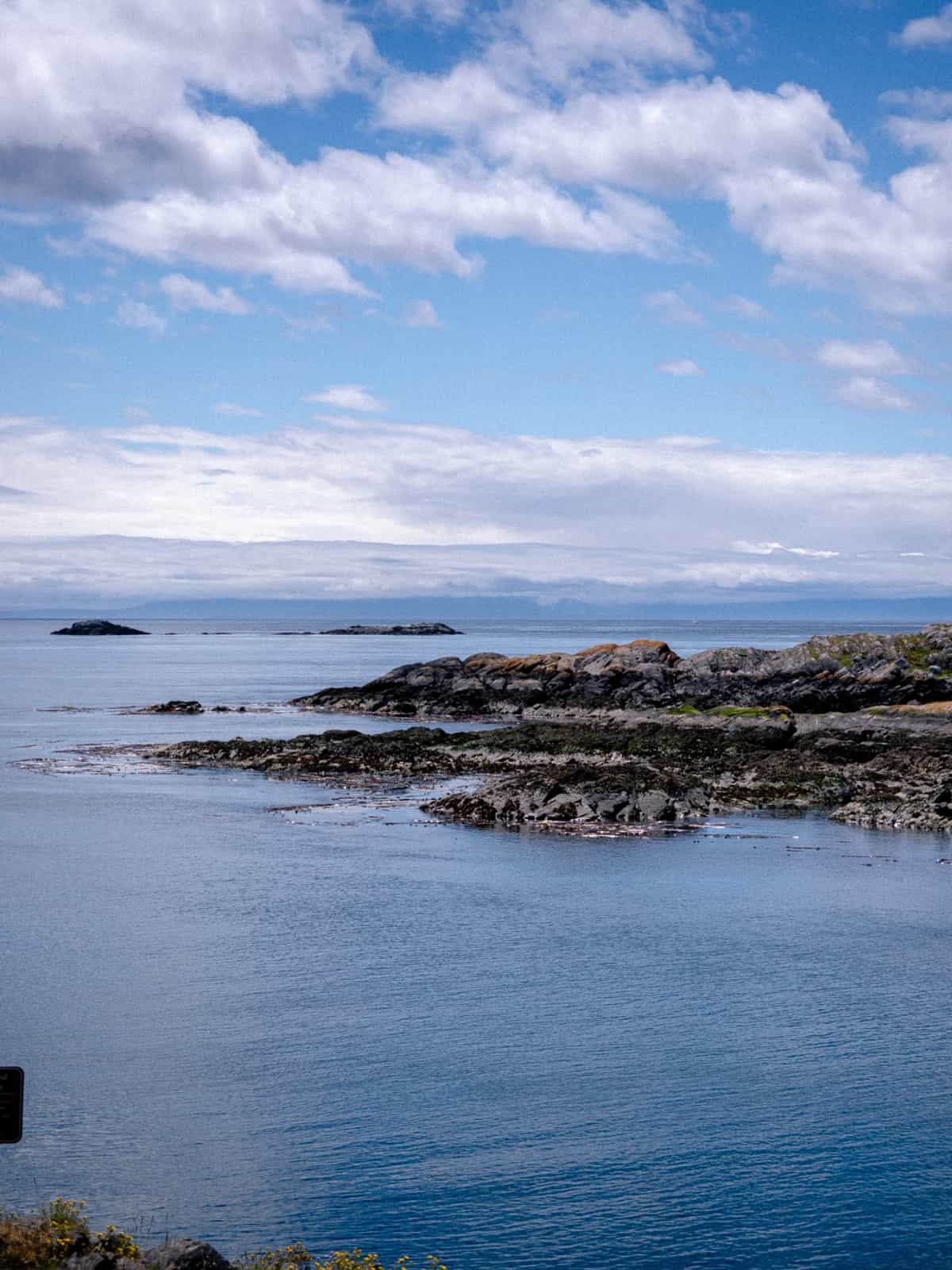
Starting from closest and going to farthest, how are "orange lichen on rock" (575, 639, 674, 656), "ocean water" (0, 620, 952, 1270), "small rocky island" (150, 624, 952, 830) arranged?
"ocean water" (0, 620, 952, 1270), "small rocky island" (150, 624, 952, 830), "orange lichen on rock" (575, 639, 674, 656)

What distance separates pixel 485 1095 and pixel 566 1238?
4.79 meters

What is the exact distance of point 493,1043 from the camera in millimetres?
23656

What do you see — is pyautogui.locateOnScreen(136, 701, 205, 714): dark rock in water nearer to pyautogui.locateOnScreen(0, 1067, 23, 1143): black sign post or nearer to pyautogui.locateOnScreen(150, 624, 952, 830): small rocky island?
pyautogui.locateOnScreen(150, 624, 952, 830): small rocky island

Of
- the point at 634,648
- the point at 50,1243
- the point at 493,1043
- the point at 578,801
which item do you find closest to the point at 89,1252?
the point at 50,1243

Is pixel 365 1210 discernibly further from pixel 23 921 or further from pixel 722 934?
pixel 23 921

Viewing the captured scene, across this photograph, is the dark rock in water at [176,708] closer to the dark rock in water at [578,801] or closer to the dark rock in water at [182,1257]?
the dark rock in water at [578,801]

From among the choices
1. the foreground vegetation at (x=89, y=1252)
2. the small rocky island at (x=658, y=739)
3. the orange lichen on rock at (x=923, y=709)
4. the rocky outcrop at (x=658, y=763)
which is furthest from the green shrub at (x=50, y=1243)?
the orange lichen on rock at (x=923, y=709)

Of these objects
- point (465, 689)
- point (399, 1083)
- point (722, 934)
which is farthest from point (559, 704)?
point (399, 1083)

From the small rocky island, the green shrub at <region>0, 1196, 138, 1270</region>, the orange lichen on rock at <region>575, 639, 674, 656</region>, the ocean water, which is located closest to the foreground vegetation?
the green shrub at <region>0, 1196, 138, 1270</region>

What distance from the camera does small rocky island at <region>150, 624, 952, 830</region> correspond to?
51.5 metres

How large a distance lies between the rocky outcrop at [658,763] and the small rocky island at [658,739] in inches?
3.9

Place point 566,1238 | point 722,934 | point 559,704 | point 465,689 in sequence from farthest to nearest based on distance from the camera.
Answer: point 465,689 → point 559,704 → point 722,934 → point 566,1238

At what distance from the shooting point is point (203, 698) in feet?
380

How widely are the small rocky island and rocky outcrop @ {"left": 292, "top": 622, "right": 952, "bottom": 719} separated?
0.50ft
